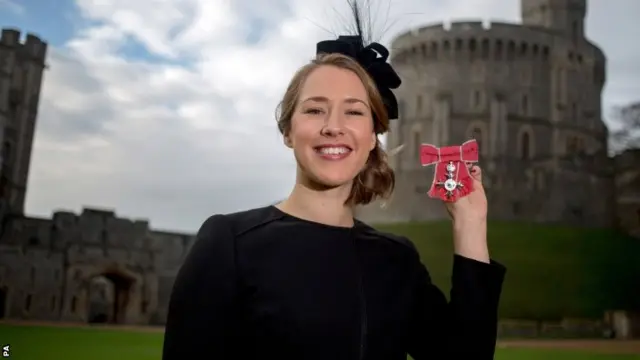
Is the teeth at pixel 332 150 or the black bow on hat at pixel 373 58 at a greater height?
the black bow on hat at pixel 373 58

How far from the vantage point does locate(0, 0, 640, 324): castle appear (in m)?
13.4

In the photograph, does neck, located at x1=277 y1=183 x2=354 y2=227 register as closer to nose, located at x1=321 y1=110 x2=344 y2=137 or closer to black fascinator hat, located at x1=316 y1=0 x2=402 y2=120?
nose, located at x1=321 y1=110 x2=344 y2=137

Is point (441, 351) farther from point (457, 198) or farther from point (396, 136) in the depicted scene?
point (396, 136)

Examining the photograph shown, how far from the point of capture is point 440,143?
2794cm

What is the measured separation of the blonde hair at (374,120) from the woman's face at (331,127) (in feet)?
0.06

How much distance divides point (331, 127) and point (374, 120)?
0.50ft

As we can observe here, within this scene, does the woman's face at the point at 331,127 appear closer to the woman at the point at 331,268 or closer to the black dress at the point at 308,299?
the woman at the point at 331,268

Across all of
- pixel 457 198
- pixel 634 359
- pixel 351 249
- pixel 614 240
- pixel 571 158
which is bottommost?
pixel 634 359

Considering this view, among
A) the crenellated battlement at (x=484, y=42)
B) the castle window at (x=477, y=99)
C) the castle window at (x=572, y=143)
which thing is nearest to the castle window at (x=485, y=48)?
the crenellated battlement at (x=484, y=42)

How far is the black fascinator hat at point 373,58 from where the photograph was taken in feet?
5.01

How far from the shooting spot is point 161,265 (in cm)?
1545

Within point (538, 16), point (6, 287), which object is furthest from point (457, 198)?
point (538, 16)

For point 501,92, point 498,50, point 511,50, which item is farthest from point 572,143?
point 498,50

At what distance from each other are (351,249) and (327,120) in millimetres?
277
